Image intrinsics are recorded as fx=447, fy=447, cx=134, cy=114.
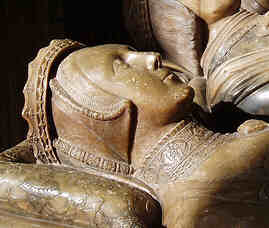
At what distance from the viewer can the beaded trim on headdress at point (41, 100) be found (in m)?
1.66

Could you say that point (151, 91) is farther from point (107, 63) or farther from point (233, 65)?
point (233, 65)

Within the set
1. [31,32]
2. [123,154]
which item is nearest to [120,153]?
[123,154]

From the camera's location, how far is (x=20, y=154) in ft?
5.67

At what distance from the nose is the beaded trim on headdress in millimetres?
271

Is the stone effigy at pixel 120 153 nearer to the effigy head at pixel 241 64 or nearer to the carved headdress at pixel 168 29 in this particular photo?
the effigy head at pixel 241 64

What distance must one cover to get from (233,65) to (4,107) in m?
1.37

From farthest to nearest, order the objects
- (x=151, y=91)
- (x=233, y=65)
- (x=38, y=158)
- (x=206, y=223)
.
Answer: (x=233, y=65), (x=38, y=158), (x=151, y=91), (x=206, y=223)

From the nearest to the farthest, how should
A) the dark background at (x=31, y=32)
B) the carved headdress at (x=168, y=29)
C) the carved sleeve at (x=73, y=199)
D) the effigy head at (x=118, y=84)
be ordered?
the carved sleeve at (x=73, y=199) → the effigy head at (x=118, y=84) → the carved headdress at (x=168, y=29) → the dark background at (x=31, y=32)

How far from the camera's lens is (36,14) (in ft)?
8.88

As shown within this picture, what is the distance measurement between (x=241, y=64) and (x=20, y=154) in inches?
40.4

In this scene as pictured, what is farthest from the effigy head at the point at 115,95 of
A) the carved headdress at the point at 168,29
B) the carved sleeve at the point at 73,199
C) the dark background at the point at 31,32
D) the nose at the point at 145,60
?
the dark background at the point at 31,32

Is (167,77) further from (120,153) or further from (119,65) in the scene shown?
(120,153)

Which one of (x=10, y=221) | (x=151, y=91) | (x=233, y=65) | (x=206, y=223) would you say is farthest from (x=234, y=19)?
(x=10, y=221)

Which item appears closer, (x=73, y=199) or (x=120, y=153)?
(x=73, y=199)
